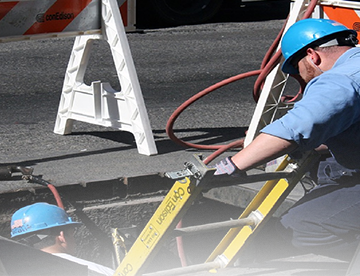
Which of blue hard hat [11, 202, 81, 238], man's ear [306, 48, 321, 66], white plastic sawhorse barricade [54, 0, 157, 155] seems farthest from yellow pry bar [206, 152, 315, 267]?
white plastic sawhorse barricade [54, 0, 157, 155]

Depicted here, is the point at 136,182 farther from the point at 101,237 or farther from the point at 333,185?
the point at 333,185

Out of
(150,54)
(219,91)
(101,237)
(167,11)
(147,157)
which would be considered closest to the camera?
(101,237)

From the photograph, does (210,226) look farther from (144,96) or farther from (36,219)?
(144,96)

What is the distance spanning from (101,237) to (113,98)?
4.61 feet

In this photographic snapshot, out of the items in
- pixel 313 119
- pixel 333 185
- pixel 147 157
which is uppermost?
pixel 313 119

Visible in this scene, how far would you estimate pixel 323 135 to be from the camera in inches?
113

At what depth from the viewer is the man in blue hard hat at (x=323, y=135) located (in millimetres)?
2838

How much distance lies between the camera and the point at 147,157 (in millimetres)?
A: 5898

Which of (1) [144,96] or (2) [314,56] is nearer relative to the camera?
(2) [314,56]

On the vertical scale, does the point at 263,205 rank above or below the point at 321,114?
below

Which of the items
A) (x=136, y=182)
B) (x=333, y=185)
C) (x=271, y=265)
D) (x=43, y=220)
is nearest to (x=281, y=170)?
(x=333, y=185)

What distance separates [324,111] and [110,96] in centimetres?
355

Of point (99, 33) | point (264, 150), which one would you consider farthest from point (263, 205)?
point (99, 33)

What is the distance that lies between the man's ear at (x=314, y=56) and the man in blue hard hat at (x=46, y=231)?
5.73 ft
